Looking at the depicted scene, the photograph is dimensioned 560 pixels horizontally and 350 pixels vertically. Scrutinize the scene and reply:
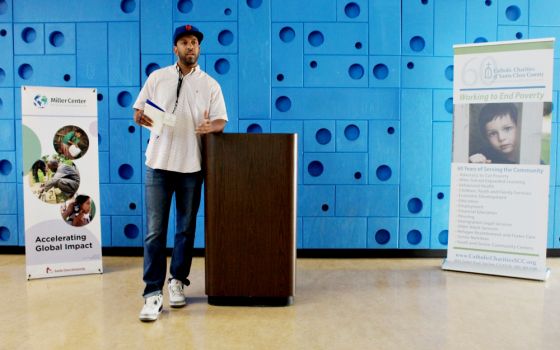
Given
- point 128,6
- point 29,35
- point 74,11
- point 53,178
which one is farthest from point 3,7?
point 53,178

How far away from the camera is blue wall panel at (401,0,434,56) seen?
149 inches

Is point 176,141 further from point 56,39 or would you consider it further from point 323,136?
point 56,39

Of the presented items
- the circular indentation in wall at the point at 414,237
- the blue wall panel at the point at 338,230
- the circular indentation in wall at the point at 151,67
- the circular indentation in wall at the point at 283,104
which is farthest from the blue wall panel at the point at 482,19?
the circular indentation in wall at the point at 151,67

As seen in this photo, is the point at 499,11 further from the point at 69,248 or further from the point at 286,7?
the point at 69,248

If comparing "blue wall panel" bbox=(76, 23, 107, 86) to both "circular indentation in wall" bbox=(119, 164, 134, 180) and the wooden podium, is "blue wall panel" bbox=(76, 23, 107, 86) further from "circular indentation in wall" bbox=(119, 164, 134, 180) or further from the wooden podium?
the wooden podium

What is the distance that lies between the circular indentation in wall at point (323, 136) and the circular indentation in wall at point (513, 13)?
183 cm

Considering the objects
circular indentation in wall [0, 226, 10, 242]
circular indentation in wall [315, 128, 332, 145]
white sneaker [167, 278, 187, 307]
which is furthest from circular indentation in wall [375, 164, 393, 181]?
circular indentation in wall [0, 226, 10, 242]

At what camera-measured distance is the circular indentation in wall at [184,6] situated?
3861 millimetres

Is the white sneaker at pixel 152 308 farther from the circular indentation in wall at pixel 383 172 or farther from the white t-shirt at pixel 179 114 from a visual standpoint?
the circular indentation in wall at pixel 383 172

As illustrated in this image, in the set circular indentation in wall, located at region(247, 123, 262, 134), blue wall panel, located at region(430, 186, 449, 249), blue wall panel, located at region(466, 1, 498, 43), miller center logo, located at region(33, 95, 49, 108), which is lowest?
blue wall panel, located at region(430, 186, 449, 249)

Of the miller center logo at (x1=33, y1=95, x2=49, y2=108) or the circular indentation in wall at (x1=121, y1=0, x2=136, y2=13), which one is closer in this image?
the miller center logo at (x1=33, y1=95, x2=49, y2=108)

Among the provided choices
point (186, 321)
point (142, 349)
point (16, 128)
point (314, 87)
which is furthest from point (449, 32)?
point (16, 128)

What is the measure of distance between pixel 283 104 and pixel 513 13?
83.4 inches

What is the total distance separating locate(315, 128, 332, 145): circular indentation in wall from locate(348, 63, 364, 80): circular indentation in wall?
52 cm
